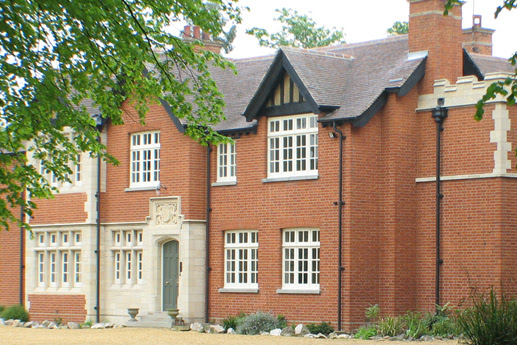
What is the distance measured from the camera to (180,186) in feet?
95.8

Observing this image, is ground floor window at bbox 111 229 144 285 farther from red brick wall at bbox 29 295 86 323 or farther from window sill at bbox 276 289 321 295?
window sill at bbox 276 289 321 295

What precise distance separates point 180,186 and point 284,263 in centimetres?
400

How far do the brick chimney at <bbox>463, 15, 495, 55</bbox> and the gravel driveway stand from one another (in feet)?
57.4

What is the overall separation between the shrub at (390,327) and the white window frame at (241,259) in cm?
452

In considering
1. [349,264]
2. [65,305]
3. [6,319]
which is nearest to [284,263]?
[349,264]

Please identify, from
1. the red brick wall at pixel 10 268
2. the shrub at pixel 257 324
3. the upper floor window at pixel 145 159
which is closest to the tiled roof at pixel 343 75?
the upper floor window at pixel 145 159

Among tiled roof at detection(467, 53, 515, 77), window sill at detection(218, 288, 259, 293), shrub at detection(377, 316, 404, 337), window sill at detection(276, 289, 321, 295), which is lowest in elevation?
shrub at detection(377, 316, 404, 337)

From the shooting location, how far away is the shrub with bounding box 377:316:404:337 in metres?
24.3

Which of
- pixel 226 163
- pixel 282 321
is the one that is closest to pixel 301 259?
pixel 282 321

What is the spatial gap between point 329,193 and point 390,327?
393cm

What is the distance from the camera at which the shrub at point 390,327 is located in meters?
24.3

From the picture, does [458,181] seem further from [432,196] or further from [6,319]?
[6,319]

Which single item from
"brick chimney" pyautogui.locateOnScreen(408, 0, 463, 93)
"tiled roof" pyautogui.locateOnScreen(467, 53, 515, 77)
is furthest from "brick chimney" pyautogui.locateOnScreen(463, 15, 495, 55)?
"brick chimney" pyautogui.locateOnScreen(408, 0, 463, 93)

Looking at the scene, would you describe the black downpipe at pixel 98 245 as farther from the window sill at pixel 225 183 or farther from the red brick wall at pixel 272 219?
the window sill at pixel 225 183
